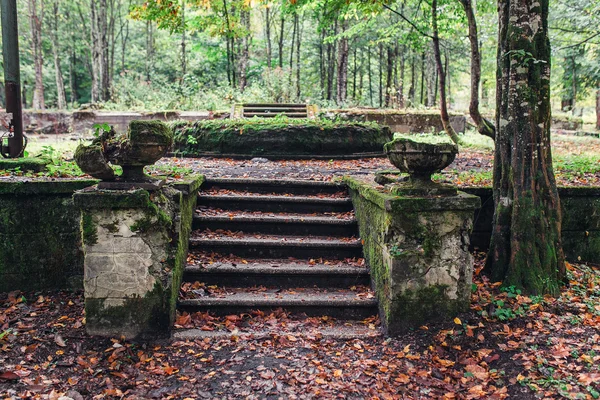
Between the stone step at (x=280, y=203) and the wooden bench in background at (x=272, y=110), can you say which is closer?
the stone step at (x=280, y=203)

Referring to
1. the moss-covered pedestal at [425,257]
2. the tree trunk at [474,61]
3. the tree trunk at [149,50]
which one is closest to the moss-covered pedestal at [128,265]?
the moss-covered pedestal at [425,257]

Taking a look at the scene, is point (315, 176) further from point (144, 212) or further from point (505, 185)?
point (144, 212)

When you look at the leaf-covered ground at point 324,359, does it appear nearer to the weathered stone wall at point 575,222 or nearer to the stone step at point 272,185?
the weathered stone wall at point 575,222

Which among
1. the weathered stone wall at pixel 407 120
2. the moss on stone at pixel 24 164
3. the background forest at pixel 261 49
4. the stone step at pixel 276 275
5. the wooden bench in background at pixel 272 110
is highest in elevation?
the background forest at pixel 261 49

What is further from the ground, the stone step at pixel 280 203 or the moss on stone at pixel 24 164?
the moss on stone at pixel 24 164

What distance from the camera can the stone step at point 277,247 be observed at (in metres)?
4.71

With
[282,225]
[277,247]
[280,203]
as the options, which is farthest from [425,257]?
[280,203]

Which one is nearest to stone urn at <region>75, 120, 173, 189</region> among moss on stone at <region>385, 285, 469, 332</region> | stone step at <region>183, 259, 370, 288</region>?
stone step at <region>183, 259, 370, 288</region>

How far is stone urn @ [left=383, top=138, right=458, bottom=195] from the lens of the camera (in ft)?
11.7

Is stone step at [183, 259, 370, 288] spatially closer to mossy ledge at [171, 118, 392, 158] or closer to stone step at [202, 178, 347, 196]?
stone step at [202, 178, 347, 196]

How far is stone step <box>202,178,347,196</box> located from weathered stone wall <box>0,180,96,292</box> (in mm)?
1768

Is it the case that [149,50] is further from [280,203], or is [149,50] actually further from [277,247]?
[277,247]

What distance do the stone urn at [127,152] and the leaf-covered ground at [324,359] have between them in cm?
129

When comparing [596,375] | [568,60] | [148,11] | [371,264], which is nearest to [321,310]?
[371,264]
